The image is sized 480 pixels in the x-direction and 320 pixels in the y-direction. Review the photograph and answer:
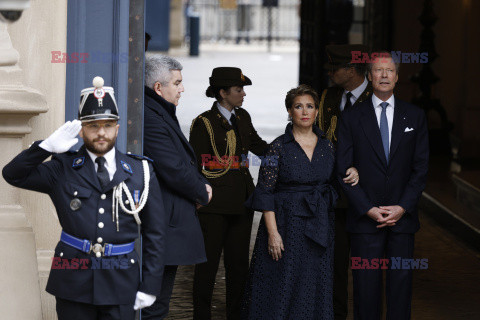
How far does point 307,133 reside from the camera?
20.7 feet

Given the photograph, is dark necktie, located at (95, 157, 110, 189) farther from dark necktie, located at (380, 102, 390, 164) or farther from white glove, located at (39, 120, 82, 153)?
dark necktie, located at (380, 102, 390, 164)

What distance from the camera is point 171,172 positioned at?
5.52 meters

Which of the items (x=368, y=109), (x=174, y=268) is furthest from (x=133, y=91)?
(x=368, y=109)

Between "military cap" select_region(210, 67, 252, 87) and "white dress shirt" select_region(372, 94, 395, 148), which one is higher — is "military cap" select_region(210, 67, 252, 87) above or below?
above

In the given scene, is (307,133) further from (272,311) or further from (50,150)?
(50,150)

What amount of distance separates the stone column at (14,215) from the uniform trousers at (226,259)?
3.93ft

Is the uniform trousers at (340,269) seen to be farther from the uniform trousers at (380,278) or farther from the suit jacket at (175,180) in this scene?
the suit jacket at (175,180)

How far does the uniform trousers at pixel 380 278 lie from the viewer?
20.2 feet

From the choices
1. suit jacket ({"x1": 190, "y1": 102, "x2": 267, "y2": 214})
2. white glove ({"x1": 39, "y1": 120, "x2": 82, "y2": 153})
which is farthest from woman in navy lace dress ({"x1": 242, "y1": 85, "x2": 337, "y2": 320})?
white glove ({"x1": 39, "y1": 120, "x2": 82, "y2": 153})

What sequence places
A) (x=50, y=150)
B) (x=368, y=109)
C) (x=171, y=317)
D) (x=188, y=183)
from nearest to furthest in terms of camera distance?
(x=50, y=150) < (x=188, y=183) < (x=368, y=109) < (x=171, y=317)

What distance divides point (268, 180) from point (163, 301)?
1.07 metres

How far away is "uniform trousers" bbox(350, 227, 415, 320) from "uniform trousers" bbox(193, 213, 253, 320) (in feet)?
2.65

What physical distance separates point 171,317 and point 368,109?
77.1 inches

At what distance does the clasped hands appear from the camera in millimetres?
6091
